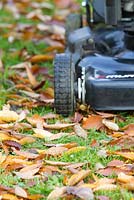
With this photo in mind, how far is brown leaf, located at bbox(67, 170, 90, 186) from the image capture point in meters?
3.16

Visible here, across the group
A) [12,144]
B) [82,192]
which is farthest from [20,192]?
[12,144]

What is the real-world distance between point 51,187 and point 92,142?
58cm

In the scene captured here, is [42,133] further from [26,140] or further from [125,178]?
[125,178]

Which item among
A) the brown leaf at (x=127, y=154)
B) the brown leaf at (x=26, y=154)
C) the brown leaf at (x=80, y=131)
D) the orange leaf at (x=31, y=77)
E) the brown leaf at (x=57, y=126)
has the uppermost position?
the brown leaf at (x=127, y=154)

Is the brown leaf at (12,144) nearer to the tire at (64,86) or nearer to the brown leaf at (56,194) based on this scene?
the tire at (64,86)

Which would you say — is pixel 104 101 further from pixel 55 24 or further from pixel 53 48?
pixel 55 24

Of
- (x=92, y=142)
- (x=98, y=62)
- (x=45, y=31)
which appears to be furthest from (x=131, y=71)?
(x=45, y=31)

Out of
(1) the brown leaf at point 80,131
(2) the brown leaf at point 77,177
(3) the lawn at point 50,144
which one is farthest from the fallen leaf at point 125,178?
(1) the brown leaf at point 80,131

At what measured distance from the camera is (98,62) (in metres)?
4.08

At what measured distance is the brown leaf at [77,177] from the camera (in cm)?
316

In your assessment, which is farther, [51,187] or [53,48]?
[53,48]

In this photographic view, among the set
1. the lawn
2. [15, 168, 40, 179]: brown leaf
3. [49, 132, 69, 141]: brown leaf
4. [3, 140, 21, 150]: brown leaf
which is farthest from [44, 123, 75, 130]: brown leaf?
[15, 168, 40, 179]: brown leaf

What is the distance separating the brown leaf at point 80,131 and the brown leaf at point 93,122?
1.6 inches

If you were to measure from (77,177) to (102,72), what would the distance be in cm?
95
